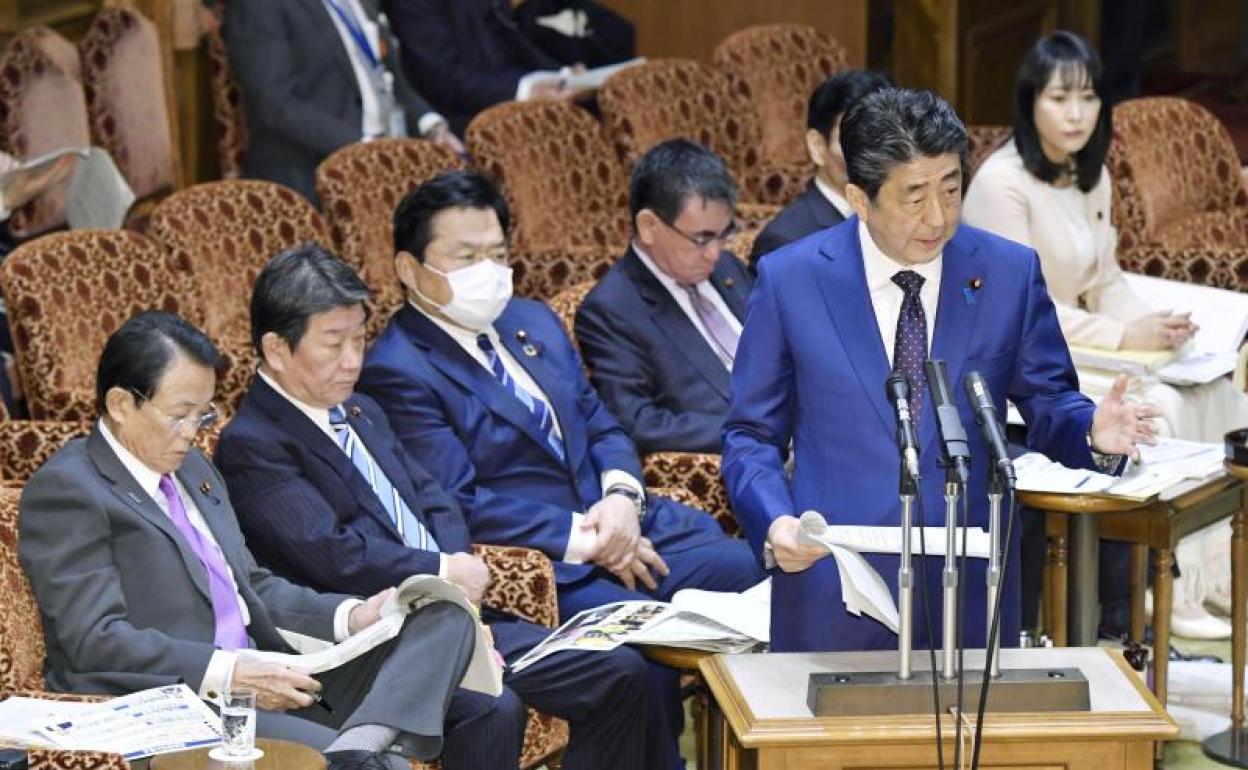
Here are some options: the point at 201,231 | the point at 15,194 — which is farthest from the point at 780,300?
the point at 15,194

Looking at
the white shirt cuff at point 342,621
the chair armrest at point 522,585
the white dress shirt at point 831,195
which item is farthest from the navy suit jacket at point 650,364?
the white shirt cuff at point 342,621

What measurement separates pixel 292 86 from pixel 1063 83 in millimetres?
2289

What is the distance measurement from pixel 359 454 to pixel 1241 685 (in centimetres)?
209

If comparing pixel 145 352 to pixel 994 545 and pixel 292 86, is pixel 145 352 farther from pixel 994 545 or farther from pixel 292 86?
pixel 292 86

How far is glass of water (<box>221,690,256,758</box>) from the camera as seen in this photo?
3361 mm

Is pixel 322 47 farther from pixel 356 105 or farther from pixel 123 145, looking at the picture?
pixel 123 145

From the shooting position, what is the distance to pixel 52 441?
4645 millimetres

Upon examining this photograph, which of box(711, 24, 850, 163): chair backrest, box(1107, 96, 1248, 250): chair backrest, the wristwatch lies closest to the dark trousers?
the wristwatch

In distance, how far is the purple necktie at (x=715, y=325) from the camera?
5422mm

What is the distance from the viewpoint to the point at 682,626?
4051 millimetres

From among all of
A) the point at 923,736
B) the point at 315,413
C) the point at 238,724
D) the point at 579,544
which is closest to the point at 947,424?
the point at 923,736

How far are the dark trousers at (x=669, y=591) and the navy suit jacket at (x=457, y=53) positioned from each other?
292 centimetres

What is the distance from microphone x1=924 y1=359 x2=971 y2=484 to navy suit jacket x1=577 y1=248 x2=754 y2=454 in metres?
2.12

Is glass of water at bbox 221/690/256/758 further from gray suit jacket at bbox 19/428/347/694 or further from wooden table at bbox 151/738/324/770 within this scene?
gray suit jacket at bbox 19/428/347/694
